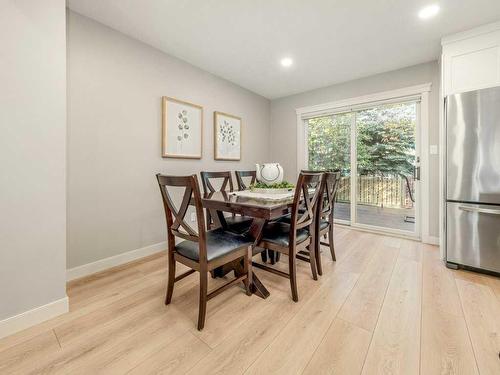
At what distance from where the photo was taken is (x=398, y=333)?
138 cm

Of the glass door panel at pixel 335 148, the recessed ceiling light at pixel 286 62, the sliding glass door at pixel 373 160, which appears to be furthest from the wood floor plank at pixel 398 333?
the recessed ceiling light at pixel 286 62

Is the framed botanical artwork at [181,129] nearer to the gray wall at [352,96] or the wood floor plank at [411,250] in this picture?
the gray wall at [352,96]

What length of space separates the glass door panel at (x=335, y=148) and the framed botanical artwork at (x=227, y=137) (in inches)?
55.1

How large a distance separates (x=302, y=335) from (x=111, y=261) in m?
1.99

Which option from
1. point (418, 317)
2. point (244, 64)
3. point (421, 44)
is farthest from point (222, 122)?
point (418, 317)

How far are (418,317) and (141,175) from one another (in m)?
2.74

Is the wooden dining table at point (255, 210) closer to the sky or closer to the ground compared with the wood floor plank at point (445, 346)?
closer to the sky

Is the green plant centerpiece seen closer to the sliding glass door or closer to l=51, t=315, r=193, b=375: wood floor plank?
l=51, t=315, r=193, b=375: wood floor plank

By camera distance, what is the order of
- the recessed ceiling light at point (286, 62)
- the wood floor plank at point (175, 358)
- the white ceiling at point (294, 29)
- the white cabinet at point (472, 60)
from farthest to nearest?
the recessed ceiling light at point (286, 62)
the white cabinet at point (472, 60)
the white ceiling at point (294, 29)
the wood floor plank at point (175, 358)

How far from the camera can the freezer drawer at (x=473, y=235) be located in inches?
80.8

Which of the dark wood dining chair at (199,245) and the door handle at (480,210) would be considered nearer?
the dark wood dining chair at (199,245)

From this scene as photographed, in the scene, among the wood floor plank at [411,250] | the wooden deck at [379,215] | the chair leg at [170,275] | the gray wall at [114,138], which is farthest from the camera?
the wooden deck at [379,215]

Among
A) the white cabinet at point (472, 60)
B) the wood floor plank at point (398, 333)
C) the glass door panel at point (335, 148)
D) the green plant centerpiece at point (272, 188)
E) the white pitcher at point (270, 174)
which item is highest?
the white cabinet at point (472, 60)

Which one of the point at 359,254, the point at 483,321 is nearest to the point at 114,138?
the point at 359,254
